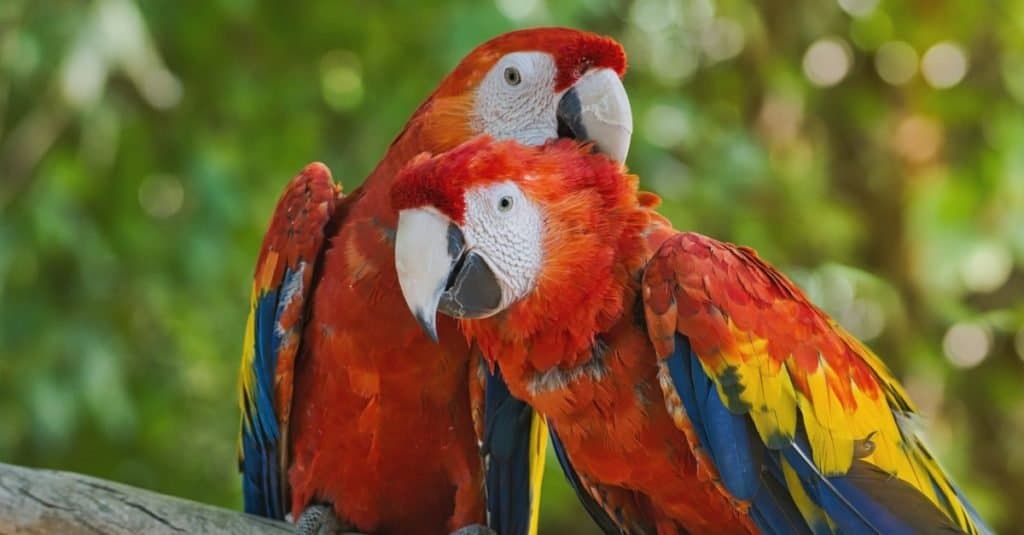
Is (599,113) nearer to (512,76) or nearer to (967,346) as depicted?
(512,76)

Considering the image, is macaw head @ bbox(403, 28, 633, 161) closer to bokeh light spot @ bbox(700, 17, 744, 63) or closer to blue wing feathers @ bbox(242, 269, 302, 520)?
blue wing feathers @ bbox(242, 269, 302, 520)

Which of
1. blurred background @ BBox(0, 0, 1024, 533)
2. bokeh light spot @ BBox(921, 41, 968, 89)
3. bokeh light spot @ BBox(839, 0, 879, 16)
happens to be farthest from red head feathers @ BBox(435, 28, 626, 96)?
bokeh light spot @ BBox(921, 41, 968, 89)

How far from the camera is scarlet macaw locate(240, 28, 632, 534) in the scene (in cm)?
142

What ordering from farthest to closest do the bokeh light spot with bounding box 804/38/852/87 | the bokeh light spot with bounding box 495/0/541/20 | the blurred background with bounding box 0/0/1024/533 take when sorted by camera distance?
1. the bokeh light spot with bounding box 804/38/852/87
2. the blurred background with bounding box 0/0/1024/533
3. the bokeh light spot with bounding box 495/0/541/20

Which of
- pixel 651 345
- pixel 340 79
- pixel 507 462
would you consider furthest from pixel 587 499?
pixel 340 79

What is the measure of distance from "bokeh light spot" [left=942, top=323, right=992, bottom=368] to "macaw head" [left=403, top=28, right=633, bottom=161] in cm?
189

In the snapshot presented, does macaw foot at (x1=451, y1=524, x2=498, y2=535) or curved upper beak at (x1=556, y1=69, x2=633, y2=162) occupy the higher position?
curved upper beak at (x1=556, y1=69, x2=633, y2=162)

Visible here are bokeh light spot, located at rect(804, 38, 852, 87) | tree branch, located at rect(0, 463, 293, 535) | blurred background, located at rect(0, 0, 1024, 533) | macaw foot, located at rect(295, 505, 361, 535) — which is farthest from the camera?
bokeh light spot, located at rect(804, 38, 852, 87)

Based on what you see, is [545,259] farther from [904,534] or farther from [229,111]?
[229,111]

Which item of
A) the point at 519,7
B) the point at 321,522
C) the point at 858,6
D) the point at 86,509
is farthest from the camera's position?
the point at 858,6

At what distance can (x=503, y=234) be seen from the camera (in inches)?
47.7

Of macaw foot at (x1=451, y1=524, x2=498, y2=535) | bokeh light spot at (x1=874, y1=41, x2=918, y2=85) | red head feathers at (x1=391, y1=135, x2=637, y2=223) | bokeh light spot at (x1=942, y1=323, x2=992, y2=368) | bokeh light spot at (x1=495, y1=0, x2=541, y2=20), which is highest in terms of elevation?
bokeh light spot at (x1=495, y1=0, x2=541, y2=20)

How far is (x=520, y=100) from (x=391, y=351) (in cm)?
34

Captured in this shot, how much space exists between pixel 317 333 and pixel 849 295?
4.35ft
